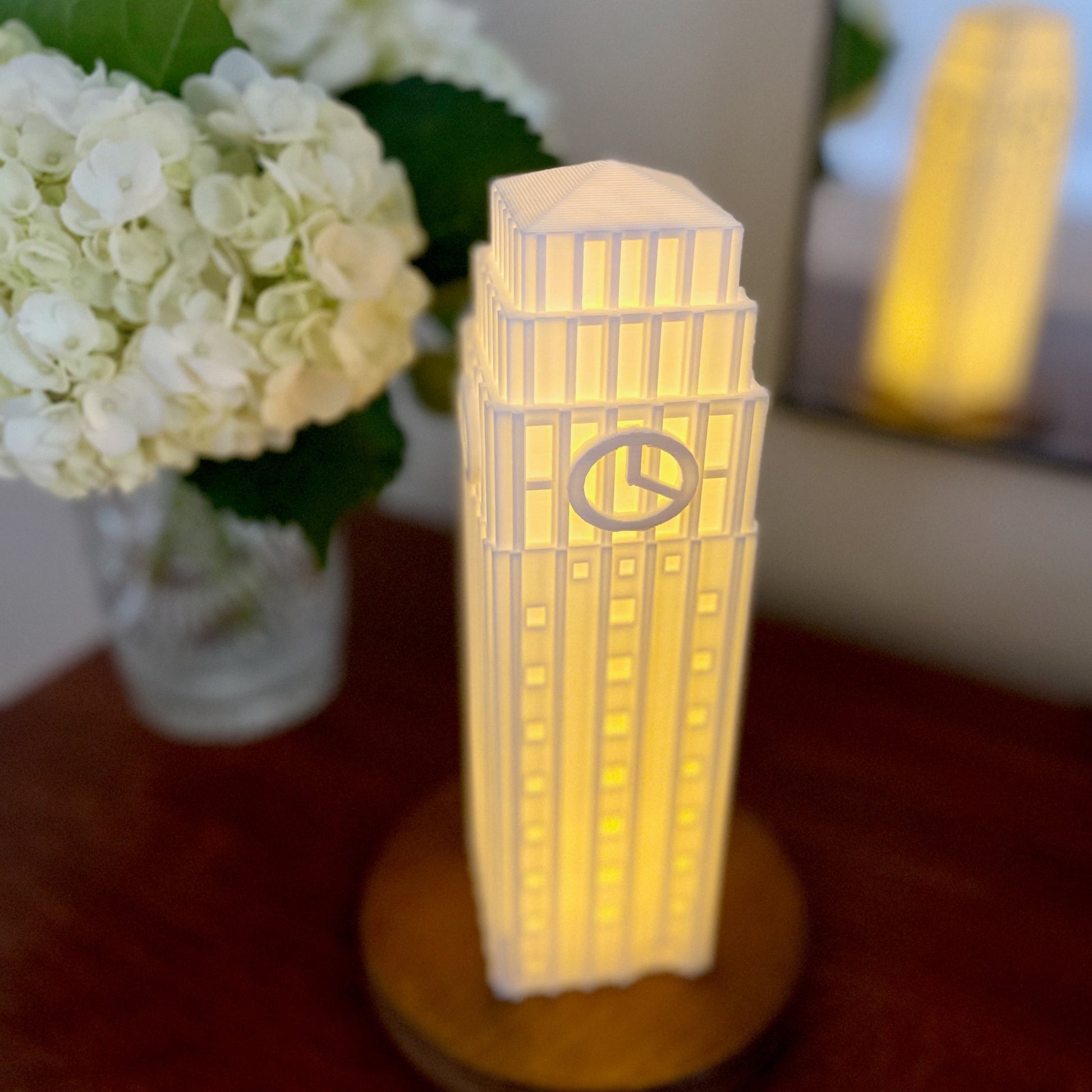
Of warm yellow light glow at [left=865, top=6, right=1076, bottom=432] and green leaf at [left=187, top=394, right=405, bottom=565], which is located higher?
warm yellow light glow at [left=865, top=6, right=1076, bottom=432]

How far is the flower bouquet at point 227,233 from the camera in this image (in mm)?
432

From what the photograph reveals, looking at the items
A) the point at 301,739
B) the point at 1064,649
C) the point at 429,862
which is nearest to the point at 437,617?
the point at 301,739

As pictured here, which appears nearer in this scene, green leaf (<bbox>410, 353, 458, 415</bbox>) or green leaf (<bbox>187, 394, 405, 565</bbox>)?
green leaf (<bbox>187, 394, 405, 565</bbox>)

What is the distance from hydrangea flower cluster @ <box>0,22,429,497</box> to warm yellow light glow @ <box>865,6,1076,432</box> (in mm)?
357

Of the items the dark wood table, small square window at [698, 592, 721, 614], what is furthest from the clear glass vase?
small square window at [698, 592, 721, 614]

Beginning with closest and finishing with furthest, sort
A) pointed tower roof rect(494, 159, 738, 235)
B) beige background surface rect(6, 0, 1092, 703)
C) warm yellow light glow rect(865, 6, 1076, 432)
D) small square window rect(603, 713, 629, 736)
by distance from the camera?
pointed tower roof rect(494, 159, 738, 235) < small square window rect(603, 713, 629, 736) < warm yellow light glow rect(865, 6, 1076, 432) < beige background surface rect(6, 0, 1092, 703)

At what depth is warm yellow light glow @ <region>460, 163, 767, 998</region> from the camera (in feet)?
1.24

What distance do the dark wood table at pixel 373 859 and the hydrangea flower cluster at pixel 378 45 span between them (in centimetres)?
43

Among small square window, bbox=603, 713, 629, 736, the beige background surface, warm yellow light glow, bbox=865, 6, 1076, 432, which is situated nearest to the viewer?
small square window, bbox=603, 713, 629, 736

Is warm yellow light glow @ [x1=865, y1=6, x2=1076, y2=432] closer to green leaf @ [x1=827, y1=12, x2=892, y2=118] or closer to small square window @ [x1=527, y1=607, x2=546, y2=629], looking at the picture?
green leaf @ [x1=827, y1=12, x2=892, y2=118]

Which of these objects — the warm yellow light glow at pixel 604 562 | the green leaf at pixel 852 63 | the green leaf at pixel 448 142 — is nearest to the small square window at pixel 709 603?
the warm yellow light glow at pixel 604 562

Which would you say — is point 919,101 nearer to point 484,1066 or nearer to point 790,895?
point 790,895

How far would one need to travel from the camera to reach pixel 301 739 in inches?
29.8

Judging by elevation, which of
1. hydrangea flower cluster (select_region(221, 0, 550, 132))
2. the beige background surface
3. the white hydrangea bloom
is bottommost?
the beige background surface
